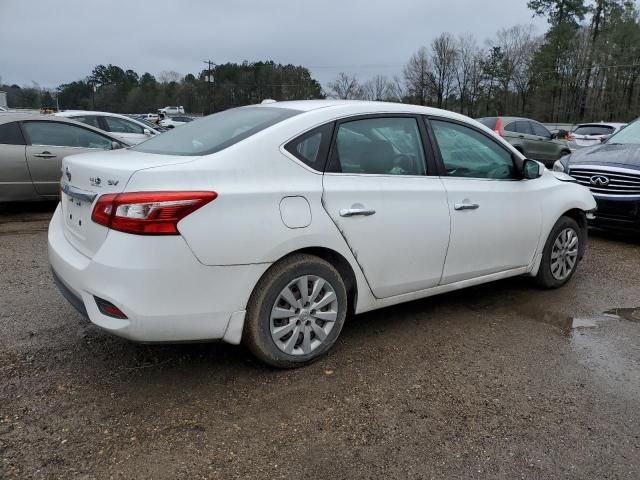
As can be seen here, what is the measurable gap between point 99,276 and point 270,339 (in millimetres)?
955

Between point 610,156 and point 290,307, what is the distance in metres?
5.66

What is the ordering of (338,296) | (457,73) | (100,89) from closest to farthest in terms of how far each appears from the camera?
1. (338,296)
2. (457,73)
3. (100,89)

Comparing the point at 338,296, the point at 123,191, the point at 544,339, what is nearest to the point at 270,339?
the point at 338,296

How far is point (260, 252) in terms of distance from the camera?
2.70 meters

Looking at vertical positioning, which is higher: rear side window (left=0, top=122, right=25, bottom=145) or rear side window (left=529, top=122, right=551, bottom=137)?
rear side window (left=529, top=122, right=551, bottom=137)

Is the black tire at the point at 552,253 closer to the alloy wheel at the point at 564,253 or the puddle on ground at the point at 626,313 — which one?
the alloy wheel at the point at 564,253

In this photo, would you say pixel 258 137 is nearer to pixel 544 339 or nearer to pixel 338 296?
pixel 338 296

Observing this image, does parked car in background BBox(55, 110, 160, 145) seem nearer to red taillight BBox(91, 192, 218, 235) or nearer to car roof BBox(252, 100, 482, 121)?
car roof BBox(252, 100, 482, 121)

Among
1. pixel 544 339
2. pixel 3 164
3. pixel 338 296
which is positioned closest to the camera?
pixel 338 296

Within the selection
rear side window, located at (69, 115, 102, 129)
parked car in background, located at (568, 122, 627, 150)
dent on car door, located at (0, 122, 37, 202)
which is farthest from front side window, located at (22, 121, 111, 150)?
parked car in background, located at (568, 122, 627, 150)

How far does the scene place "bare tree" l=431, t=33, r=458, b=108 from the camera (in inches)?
2677

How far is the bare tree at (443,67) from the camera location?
68.0m

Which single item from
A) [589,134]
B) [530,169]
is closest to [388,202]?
[530,169]

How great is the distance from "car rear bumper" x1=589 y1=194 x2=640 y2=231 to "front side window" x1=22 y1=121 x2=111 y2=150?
22.0 feet
